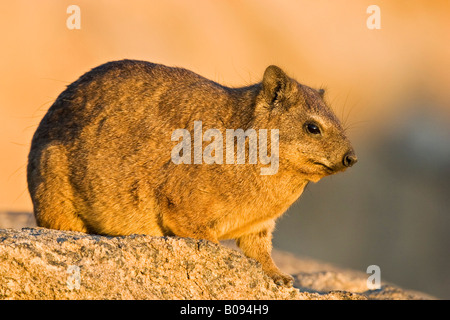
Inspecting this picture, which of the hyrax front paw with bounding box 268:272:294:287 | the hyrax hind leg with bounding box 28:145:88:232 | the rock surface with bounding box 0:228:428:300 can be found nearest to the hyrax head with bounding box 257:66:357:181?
the hyrax front paw with bounding box 268:272:294:287

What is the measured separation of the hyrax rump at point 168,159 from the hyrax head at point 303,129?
0.01 metres

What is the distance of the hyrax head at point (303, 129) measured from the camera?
32.0 feet

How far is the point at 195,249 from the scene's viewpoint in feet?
28.5

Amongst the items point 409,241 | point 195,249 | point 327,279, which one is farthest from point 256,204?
point 409,241

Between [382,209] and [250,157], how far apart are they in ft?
73.3

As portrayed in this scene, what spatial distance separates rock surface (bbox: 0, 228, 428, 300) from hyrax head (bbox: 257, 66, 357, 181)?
63.0 inches

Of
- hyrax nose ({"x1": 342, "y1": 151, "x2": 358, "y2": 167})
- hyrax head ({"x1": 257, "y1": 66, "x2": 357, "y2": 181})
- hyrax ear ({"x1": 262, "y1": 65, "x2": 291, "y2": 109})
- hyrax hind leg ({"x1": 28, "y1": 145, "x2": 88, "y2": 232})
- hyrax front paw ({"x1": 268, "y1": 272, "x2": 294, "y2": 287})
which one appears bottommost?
hyrax front paw ({"x1": 268, "y1": 272, "x2": 294, "y2": 287})

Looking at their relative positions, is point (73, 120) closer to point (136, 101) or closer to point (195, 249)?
point (136, 101)

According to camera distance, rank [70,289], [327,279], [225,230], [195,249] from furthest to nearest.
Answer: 1. [327,279]
2. [225,230]
3. [195,249]
4. [70,289]

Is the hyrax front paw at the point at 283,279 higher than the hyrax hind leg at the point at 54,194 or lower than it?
lower

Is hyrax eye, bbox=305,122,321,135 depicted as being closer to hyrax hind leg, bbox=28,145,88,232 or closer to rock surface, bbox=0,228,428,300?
rock surface, bbox=0,228,428,300

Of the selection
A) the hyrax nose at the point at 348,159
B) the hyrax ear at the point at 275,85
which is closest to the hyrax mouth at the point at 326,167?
the hyrax nose at the point at 348,159

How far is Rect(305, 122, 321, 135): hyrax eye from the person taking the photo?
9.91 meters

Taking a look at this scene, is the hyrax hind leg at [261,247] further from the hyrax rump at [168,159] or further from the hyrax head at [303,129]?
the hyrax head at [303,129]
